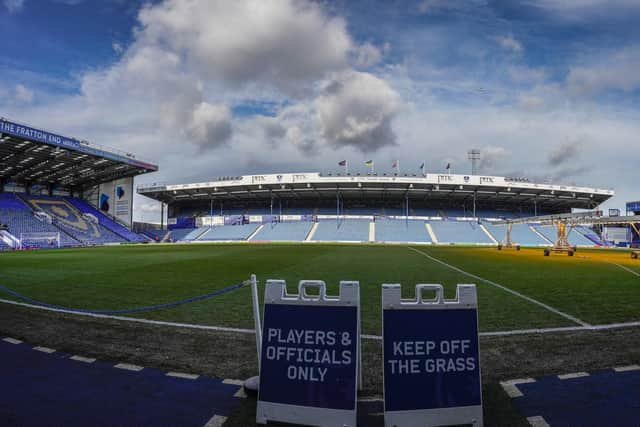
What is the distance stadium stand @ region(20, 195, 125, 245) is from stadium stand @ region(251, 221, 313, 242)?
24.4 m

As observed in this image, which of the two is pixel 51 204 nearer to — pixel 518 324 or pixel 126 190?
pixel 126 190

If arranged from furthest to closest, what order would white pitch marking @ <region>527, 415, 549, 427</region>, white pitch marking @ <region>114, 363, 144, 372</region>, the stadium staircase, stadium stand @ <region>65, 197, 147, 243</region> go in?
stadium stand @ <region>65, 197, 147, 243</region>
the stadium staircase
white pitch marking @ <region>114, 363, 144, 372</region>
white pitch marking @ <region>527, 415, 549, 427</region>

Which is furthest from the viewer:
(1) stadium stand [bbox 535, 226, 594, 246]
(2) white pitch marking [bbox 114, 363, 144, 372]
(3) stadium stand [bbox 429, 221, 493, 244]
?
(3) stadium stand [bbox 429, 221, 493, 244]

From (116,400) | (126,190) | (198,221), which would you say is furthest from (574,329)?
(198,221)

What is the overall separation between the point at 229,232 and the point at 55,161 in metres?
30.0

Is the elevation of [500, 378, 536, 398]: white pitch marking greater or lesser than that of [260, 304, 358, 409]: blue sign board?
lesser

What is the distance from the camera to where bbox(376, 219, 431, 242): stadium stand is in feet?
189

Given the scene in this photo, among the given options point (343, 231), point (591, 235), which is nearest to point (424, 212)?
point (343, 231)

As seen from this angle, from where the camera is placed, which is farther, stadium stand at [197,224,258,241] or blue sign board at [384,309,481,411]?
stadium stand at [197,224,258,241]

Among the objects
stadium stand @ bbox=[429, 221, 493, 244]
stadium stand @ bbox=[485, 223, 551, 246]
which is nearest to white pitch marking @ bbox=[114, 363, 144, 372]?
stadium stand @ bbox=[429, 221, 493, 244]

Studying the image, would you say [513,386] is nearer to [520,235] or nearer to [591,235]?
[520,235]

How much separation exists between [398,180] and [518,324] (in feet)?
172

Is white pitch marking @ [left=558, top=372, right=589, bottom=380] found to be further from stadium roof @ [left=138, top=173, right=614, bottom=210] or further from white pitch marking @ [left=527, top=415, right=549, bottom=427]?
stadium roof @ [left=138, top=173, right=614, bottom=210]

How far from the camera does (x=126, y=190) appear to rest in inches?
2415
